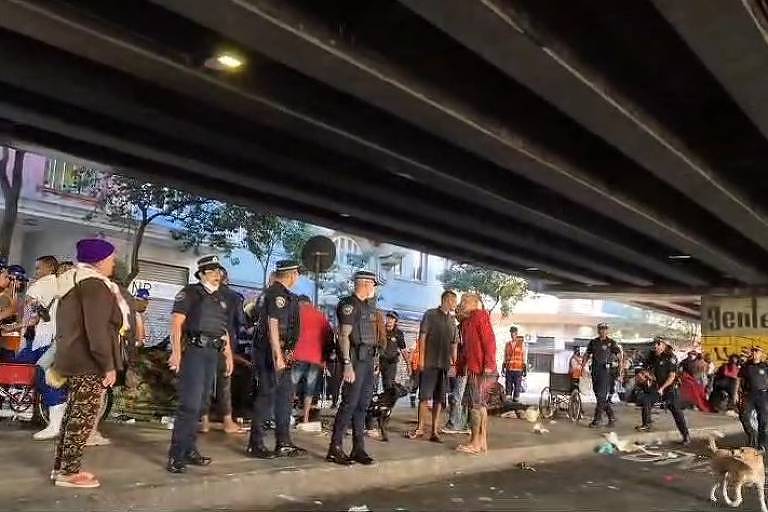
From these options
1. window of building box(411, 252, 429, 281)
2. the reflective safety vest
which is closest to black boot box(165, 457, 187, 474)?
the reflective safety vest

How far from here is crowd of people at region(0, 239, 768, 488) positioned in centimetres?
582

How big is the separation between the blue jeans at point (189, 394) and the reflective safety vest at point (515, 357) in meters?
13.7

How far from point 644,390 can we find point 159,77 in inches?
433

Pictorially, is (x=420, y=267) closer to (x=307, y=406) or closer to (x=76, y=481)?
(x=307, y=406)

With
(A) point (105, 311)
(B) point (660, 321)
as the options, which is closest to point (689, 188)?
(A) point (105, 311)

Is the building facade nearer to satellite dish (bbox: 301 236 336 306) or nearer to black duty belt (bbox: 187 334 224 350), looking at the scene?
satellite dish (bbox: 301 236 336 306)

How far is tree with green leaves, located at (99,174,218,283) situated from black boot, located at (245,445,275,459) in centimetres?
849

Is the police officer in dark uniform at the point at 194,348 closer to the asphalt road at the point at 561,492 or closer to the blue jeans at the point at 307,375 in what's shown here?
the asphalt road at the point at 561,492

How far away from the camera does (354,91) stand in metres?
8.35

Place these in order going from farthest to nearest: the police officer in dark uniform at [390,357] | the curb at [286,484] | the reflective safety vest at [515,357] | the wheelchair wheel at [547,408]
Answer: the reflective safety vest at [515,357] → the wheelchair wheel at [547,408] → the police officer in dark uniform at [390,357] → the curb at [286,484]

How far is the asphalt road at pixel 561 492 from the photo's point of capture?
709 cm

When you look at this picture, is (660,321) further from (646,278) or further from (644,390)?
(644,390)

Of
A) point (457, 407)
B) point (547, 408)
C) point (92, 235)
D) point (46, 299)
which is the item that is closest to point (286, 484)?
point (46, 299)

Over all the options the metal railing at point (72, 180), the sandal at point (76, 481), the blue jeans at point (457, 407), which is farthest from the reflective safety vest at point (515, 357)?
the sandal at point (76, 481)
